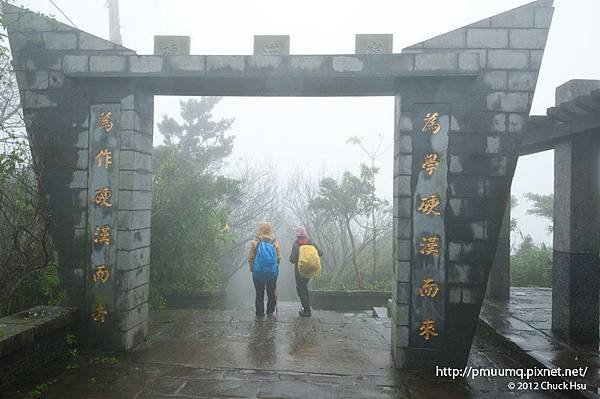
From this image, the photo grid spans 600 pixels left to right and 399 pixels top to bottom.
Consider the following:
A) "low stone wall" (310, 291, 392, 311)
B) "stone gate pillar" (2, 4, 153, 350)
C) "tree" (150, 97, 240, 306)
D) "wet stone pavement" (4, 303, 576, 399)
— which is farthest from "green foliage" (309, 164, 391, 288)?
"stone gate pillar" (2, 4, 153, 350)

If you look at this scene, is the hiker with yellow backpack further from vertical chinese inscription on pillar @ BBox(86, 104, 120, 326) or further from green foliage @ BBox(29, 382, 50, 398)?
green foliage @ BBox(29, 382, 50, 398)

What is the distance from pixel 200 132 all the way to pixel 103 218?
63.8 ft

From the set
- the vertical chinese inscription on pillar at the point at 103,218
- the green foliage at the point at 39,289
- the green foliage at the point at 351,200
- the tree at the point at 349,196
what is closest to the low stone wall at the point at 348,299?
the green foliage at the point at 351,200

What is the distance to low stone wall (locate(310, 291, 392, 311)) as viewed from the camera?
9320 millimetres

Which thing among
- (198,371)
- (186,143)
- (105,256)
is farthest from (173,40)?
(186,143)

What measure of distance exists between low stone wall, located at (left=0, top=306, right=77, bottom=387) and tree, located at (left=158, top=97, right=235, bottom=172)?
59.0ft

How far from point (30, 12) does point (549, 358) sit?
727 centimetres

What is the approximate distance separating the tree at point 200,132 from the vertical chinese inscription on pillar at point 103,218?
17516 mm

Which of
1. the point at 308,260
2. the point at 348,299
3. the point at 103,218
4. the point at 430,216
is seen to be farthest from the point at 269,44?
the point at 348,299

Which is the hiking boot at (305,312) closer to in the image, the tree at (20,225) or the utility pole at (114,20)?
the tree at (20,225)

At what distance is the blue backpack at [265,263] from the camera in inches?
260

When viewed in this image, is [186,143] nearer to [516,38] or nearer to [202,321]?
[202,321]

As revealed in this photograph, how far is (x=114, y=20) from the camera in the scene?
12.1 metres

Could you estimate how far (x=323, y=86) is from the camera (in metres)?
4.94
